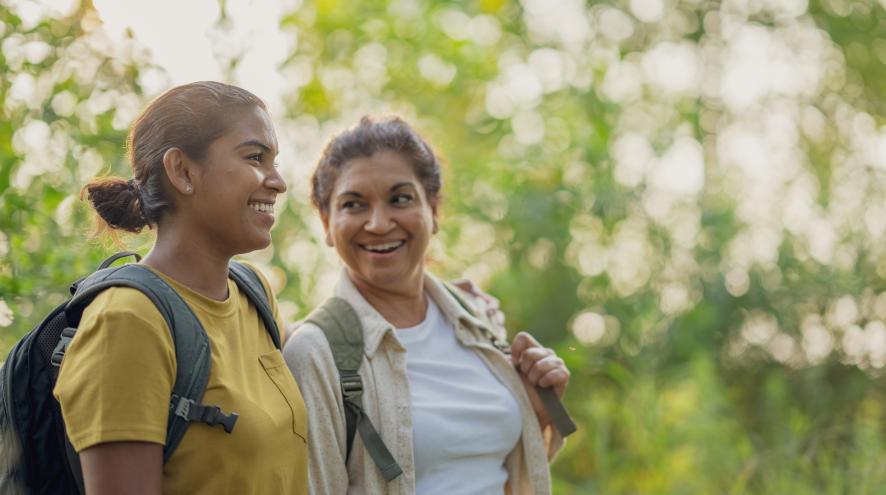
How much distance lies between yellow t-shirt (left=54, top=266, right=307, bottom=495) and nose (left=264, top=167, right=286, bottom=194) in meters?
0.22

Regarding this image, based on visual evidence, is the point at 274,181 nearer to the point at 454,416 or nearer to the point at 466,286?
the point at 454,416

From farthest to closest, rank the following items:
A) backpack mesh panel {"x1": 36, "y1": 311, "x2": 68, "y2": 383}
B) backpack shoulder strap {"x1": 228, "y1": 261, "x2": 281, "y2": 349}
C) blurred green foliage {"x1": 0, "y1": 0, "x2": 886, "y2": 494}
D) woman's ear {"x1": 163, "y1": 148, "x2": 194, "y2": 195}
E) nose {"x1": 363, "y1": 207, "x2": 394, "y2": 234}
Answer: blurred green foliage {"x1": 0, "y1": 0, "x2": 886, "y2": 494} < nose {"x1": 363, "y1": 207, "x2": 394, "y2": 234} < backpack shoulder strap {"x1": 228, "y1": 261, "x2": 281, "y2": 349} < woman's ear {"x1": 163, "y1": 148, "x2": 194, "y2": 195} < backpack mesh panel {"x1": 36, "y1": 311, "x2": 68, "y2": 383}

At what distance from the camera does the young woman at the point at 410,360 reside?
7.41 feet

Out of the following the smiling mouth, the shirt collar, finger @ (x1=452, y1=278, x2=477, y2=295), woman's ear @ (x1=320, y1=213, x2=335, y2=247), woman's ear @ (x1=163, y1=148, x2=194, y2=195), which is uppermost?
woman's ear @ (x1=163, y1=148, x2=194, y2=195)

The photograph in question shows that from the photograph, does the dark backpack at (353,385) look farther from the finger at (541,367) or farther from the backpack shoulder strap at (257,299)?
the backpack shoulder strap at (257,299)

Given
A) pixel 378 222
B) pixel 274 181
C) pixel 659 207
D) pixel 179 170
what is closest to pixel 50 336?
pixel 179 170

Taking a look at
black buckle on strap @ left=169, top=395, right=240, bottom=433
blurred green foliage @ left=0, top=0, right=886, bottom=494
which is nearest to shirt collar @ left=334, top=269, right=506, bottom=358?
black buckle on strap @ left=169, top=395, right=240, bottom=433

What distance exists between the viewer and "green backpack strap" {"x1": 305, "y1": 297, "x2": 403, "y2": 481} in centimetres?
223

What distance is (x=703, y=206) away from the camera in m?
6.94

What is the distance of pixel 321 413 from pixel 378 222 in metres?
0.49

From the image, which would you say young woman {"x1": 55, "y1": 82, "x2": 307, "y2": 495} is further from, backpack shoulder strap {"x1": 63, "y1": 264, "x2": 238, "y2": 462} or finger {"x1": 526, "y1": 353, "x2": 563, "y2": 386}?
finger {"x1": 526, "y1": 353, "x2": 563, "y2": 386}

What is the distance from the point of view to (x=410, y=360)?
2.45 meters

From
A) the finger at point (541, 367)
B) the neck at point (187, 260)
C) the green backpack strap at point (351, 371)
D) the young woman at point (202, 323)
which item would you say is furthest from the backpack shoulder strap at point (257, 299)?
the finger at point (541, 367)

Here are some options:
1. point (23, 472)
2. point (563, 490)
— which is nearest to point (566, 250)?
point (563, 490)
